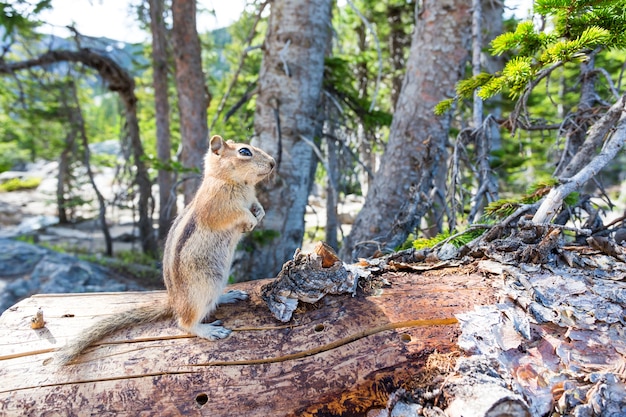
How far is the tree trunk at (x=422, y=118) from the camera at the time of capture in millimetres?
4484

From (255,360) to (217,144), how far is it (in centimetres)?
158

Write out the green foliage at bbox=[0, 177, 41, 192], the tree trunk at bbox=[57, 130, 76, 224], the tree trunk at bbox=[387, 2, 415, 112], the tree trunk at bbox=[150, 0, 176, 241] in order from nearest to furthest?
the tree trunk at bbox=[150, 0, 176, 241] < the tree trunk at bbox=[387, 2, 415, 112] < the tree trunk at bbox=[57, 130, 76, 224] < the green foliage at bbox=[0, 177, 41, 192]

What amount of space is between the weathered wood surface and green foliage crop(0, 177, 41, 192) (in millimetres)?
28298

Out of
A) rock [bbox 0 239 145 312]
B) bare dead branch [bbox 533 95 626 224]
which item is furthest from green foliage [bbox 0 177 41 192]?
bare dead branch [bbox 533 95 626 224]

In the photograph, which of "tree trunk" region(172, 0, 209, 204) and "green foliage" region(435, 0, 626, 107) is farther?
"tree trunk" region(172, 0, 209, 204)

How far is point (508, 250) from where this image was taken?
262 cm

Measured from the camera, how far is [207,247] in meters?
2.76

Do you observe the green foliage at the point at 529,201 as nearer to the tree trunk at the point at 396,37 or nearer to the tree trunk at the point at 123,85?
the tree trunk at the point at 123,85

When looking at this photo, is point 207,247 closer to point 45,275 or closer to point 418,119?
point 418,119

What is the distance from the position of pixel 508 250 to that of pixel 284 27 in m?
3.72

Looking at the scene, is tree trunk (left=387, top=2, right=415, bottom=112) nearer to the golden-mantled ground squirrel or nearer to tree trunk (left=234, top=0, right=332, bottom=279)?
tree trunk (left=234, top=0, right=332, bottom=279)

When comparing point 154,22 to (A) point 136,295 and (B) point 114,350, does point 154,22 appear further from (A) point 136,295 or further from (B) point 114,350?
(B) point 114,350

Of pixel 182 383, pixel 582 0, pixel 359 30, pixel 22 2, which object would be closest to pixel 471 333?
pixel 182 383

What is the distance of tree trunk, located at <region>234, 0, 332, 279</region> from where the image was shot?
512 cm
